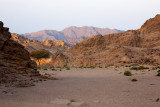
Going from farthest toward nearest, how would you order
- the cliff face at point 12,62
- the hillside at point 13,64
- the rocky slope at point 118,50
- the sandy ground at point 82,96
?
the rocky slope at point 118,50 < the cliff face at point 12,62 < the hillside at point 13,64 < the sandy ground at point 82,96

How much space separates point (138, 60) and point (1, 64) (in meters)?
25.8

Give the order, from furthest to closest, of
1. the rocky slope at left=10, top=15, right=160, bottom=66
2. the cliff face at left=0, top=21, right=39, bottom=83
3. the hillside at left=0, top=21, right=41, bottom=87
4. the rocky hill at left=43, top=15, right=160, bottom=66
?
the rocky slope at left=10, top=15, right=160, bottom=66 < the rocky hill at left=43, top=15, right=160, bottom=66 < the cliff face at left=0, top=21, right=39, bottom=83 < the hillside at left=0, top=21, right=41, bottom=87

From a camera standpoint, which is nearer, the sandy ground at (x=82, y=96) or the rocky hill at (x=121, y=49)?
the sandy ground at (x=82, y=96)

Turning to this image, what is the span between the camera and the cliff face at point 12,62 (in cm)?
927

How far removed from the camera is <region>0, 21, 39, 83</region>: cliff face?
9.27 meters

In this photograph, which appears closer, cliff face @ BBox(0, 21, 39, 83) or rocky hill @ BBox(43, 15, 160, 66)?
cliff face @ BBox(0, 21, 39, 83)

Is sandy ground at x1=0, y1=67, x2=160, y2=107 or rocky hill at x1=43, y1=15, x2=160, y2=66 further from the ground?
rocky hill at x1=43, y1=15, x2=160, y2=66

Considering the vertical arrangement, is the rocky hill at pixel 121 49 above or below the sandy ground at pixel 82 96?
above

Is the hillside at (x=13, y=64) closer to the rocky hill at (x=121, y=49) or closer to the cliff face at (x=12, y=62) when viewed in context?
the cliff face at (x=12, y=62)

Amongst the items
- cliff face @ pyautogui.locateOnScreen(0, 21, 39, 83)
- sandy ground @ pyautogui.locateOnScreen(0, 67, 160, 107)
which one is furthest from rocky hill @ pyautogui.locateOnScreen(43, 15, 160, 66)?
sandy ground @ pyautogui.locateOnScreen(0, 67, 160, 107)

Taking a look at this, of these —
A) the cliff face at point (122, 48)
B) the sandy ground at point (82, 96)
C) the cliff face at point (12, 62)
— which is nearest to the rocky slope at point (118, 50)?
the cliff face at point (122, 48)

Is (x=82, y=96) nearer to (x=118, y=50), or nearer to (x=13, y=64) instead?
(x=13, y=64)

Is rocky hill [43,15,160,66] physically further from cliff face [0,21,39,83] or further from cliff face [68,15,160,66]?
cliff face [0,21,39,83]

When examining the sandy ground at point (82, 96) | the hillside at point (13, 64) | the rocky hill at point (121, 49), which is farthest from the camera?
the rocky hill at point (121, 49)
